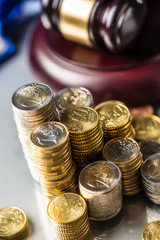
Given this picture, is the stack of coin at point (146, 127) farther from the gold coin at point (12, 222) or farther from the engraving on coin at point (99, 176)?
the gold coin at point (12, 222)

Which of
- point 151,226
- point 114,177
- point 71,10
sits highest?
point 71,10

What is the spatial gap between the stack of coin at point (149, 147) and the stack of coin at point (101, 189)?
0.63 ft

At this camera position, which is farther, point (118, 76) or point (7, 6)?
point (7, 6)

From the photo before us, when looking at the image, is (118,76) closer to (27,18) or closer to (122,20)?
(122,20)

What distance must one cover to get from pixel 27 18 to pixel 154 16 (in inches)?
26.1

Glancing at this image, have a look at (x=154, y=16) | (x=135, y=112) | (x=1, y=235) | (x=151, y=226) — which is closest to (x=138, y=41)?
(x=154, y=16)

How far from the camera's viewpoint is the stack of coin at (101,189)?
1.29 m

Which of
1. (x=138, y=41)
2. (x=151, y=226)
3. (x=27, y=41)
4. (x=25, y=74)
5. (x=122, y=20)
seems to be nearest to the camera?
(x=151, y=226)

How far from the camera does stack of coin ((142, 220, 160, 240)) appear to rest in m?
1.27

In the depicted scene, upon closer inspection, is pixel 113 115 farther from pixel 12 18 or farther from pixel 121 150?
pixel 12 18

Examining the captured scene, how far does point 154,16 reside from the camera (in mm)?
1800

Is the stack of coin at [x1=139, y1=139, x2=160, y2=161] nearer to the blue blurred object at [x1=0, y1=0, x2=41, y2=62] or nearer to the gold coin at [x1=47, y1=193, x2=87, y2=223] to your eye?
the gold coin at [x1=47, y1=193, x2=87, y2=223]

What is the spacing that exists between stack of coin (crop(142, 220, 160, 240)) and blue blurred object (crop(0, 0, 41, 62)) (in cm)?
103

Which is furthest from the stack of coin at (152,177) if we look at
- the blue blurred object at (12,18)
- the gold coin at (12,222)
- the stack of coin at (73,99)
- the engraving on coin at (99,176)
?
the blue blurred object at (12,18)
